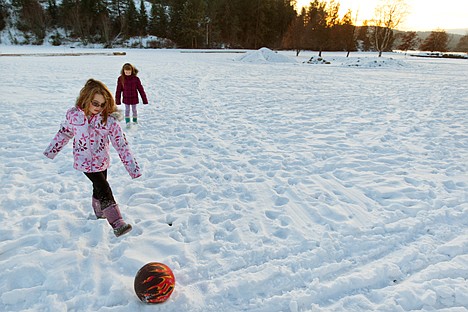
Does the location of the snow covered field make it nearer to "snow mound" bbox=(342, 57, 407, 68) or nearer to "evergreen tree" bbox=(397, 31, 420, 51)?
"snow mound" bbox=(342, 57, 407, 68)

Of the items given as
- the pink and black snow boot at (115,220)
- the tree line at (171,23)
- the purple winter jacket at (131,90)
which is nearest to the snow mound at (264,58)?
the tree line at (171,23)

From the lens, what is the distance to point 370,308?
248 cm

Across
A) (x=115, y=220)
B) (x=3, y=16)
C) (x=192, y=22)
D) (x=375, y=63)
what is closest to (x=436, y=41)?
(x=375, y=63)

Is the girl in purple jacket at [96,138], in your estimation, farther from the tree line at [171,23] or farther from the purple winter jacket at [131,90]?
the tree line at [171,23]

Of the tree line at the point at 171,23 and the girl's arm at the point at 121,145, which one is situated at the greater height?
the tree line at the point at 171,23

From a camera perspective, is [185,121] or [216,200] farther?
[185,121]

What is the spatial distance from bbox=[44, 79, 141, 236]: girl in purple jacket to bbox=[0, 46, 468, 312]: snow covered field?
39cm

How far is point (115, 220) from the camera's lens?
3238mm

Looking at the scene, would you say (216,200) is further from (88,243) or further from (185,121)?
(185,121)

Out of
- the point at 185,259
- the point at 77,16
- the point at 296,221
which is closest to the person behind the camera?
the point at 185,259

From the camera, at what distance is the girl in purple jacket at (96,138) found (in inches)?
114

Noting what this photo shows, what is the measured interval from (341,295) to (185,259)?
5.00 ft

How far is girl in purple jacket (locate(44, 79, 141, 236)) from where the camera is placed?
2895 mm

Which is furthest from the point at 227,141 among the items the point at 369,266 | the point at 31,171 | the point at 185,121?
the point at 369,266
